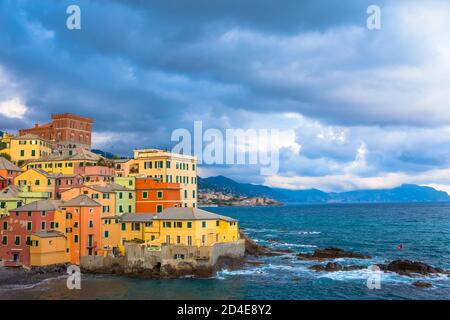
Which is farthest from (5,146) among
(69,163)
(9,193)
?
(9,193)

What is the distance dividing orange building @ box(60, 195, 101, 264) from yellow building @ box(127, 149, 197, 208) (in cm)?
1698

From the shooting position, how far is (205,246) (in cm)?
7138

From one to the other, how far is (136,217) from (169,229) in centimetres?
867

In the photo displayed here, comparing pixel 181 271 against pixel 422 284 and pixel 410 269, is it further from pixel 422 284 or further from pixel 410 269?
pixel 410 269

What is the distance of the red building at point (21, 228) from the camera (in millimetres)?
74938

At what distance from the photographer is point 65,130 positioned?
144 meters

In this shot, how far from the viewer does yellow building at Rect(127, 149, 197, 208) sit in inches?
3627

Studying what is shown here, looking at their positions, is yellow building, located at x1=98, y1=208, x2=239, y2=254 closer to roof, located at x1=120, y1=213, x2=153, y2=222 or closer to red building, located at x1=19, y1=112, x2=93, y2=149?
roof, located at x1=120, y1=213, x2=153, y2=222

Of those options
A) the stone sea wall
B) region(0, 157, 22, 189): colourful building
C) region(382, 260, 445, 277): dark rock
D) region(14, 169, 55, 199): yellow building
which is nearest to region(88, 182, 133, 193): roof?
region(14, 169, 55, 199): yellow building

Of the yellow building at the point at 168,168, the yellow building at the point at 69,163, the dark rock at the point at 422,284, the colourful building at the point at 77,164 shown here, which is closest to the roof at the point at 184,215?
the yellow building at the point at 168,168
